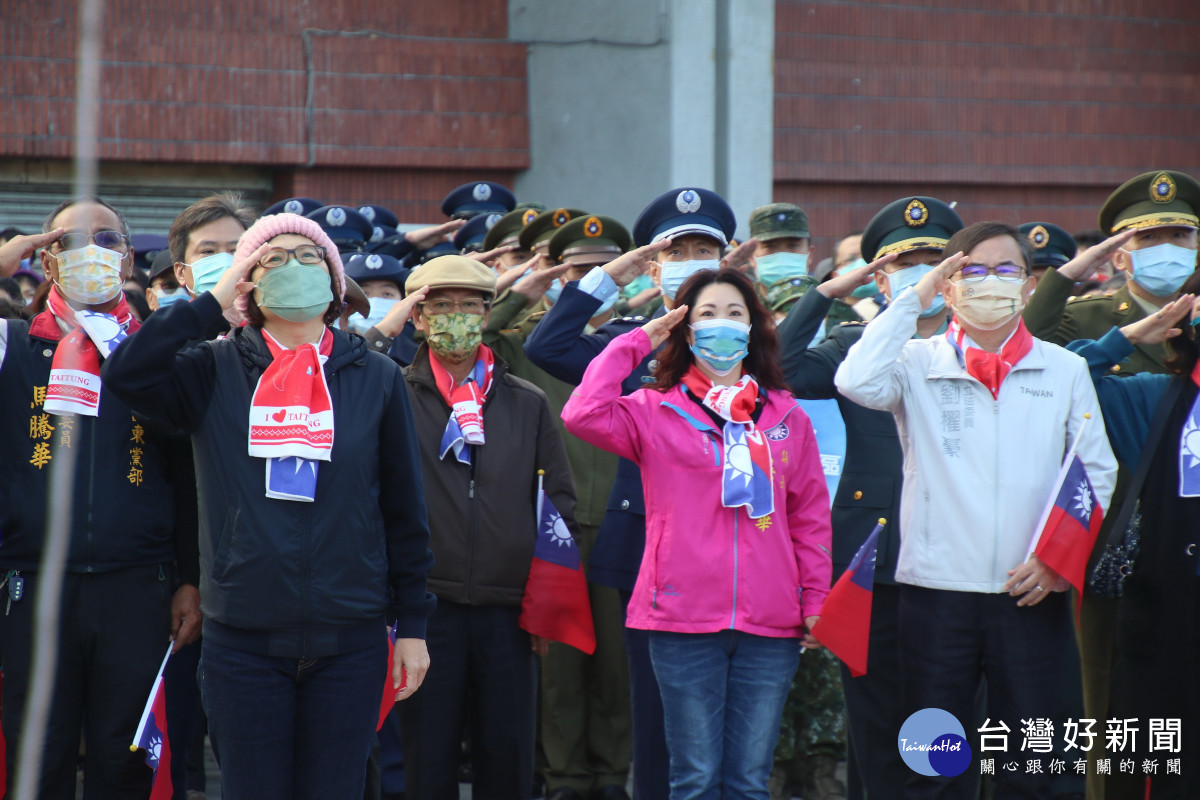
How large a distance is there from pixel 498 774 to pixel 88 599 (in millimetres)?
1571

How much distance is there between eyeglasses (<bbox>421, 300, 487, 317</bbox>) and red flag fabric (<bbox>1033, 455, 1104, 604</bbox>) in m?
2.27

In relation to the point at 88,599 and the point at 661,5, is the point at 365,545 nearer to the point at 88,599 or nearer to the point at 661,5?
the point at 88,599

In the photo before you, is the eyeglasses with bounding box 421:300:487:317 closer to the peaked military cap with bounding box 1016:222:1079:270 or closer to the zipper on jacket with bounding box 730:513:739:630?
the zipper on jacket with bounding box 730:513:739:630

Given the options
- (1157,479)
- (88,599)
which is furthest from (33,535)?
(1157,479)

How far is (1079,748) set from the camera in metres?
5.44

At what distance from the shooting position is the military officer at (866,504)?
5.20m

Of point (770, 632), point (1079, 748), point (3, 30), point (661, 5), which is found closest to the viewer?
point (770, 632)

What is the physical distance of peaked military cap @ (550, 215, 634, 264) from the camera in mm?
6547

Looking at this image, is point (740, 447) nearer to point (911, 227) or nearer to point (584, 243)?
point (911, 227)

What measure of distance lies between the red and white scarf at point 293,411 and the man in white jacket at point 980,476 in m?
1.88

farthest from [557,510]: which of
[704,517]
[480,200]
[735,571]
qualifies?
[480,200]

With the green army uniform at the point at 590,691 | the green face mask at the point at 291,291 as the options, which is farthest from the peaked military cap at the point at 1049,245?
the green face mask at the point at 291,291

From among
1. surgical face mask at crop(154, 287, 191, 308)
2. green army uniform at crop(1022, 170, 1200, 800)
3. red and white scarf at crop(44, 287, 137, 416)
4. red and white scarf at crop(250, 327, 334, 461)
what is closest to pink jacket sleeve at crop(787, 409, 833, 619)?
green army uniform at crop(1022, 170, 1200, 800)

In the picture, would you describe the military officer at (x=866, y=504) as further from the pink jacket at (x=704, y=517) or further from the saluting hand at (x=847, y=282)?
the pink jacket at (x=704, y=517)
